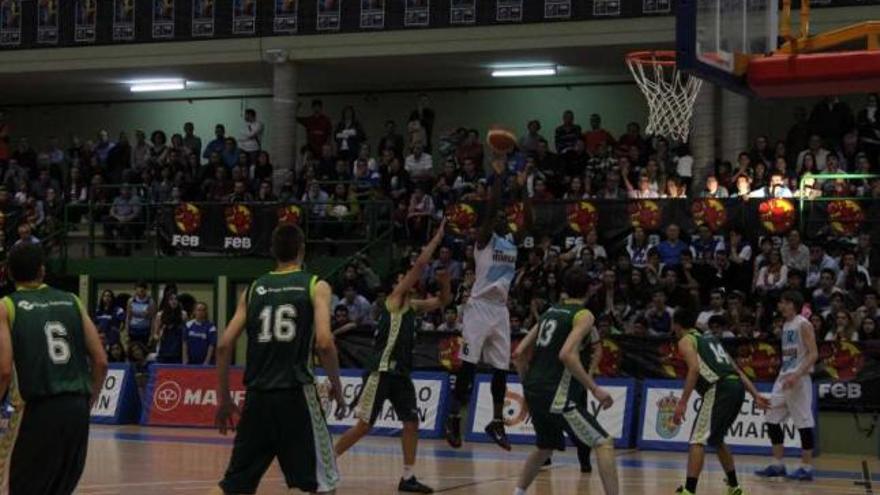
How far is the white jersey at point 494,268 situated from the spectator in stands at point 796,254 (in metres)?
8.26

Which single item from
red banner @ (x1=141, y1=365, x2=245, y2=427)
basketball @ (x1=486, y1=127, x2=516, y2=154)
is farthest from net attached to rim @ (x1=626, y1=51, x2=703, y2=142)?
red banner @ (x1=141, y1=365, x2=245, y2=427)

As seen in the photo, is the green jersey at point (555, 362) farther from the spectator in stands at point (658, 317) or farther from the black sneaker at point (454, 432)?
the spectator in stands at point (658, 317)

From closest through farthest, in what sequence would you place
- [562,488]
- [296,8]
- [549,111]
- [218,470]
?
1. [562,488]
2. [218,470]
3. [296,8]
4. [549,111]

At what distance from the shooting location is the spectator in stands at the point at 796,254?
2192 cm

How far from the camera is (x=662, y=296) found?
21453 mm

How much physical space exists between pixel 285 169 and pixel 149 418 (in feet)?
26.4

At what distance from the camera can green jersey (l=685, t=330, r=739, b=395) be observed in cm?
1382

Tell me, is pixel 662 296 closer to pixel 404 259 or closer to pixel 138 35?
pixel 404 259

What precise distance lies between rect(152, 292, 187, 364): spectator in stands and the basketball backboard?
13879mm

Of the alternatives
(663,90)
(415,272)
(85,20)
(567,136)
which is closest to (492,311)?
(415,272)

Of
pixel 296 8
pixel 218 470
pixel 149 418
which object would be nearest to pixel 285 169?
pixel 296 8

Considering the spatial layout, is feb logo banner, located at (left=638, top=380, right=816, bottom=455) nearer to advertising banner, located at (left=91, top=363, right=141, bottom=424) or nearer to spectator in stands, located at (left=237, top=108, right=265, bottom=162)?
advertising banner, located at (left=91, top=363, right=141, bottom=424)

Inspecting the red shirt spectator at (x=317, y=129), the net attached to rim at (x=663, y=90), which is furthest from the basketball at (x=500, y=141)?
the red shirt spectator at (x=317, y=129)

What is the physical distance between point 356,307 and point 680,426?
6.11 meters
